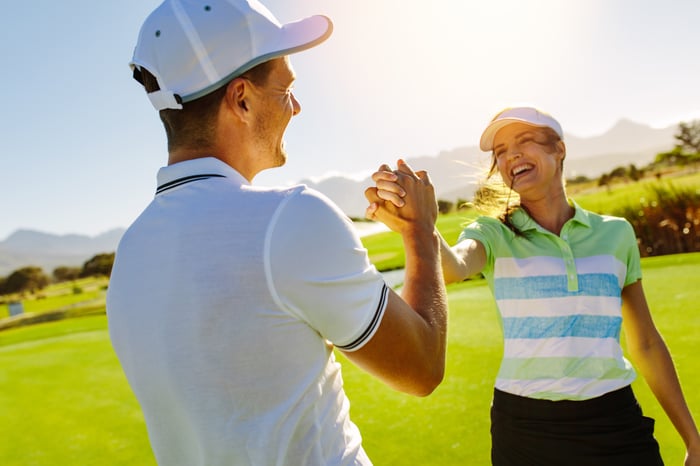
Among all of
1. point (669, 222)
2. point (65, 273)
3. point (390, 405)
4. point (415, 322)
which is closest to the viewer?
point (415, 322)

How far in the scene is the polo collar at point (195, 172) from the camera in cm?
99

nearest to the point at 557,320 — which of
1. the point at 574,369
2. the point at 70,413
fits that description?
the point at 574,369

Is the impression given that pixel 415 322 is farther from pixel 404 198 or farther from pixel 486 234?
pixel 486 234

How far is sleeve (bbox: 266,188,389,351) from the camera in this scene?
0.86 meters

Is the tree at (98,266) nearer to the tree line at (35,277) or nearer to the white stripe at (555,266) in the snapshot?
the tree line at (35,277)

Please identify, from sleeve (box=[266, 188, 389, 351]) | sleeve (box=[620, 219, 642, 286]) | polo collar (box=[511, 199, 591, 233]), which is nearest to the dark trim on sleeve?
sleeve (box=[266, 188, 389, 351])

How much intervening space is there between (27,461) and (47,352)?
14.1 ft

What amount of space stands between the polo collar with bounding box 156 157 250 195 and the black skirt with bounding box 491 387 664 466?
1318mm

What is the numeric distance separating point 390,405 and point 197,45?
2938mm

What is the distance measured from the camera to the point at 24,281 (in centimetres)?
2941

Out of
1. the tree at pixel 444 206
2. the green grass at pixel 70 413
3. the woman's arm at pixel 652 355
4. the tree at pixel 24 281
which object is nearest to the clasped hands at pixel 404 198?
the woman's arm at pixel 652 355

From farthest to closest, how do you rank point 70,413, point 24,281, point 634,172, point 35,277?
point 35,277 → point 24,281 → point 634,172 → point 70,413

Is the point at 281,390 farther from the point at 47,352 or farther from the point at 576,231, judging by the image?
the point at 47,352

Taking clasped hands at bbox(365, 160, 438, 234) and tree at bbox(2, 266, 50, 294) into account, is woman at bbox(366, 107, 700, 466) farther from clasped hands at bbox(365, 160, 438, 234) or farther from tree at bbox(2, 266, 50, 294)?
tree at bbox(2, 266, 50, 294)
